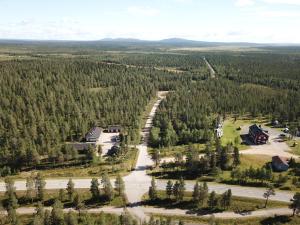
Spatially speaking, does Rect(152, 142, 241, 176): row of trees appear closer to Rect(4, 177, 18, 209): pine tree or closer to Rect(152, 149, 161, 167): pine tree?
Rect(152, 149, 161, 167): pine tree

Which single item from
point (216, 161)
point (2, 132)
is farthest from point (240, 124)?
point (2, 132)

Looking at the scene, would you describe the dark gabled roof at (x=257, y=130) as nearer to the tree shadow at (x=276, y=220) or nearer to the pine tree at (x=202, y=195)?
the tree shadow at (x=276, y=220)

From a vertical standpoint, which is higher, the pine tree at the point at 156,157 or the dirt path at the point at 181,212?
the pine tree at the point at 156,157

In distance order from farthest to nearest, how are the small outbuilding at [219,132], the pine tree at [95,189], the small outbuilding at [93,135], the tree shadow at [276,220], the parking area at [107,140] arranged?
the small outbuilding at [219,132] < the small outbuilding at [93,135] < the parking area at [107,140] < the pine tree at [95,189] < the tree shadow at [276,220]

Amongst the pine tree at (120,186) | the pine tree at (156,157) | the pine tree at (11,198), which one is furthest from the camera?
the pine tree at (156,157)

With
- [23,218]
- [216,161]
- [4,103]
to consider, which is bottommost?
[23,218]

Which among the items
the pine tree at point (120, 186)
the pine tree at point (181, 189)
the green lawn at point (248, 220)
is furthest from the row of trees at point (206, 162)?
the green lawn at point (248, 220)

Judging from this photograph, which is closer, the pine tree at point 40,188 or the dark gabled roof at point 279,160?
the pine tree at point 40,188

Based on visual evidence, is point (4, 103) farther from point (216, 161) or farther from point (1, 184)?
point (216, 161)
